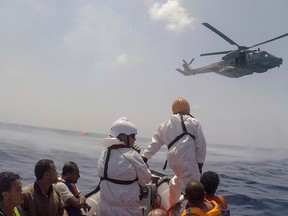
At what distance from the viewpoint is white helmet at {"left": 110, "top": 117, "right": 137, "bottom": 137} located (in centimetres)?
456

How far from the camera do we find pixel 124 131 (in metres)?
4.56

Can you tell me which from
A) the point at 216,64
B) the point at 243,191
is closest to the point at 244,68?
the point at 216,64

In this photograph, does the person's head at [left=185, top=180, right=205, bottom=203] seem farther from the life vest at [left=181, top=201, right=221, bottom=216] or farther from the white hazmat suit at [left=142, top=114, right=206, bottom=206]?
the white hazmat suit at [left=142, top=114, right=206, bottom=206]

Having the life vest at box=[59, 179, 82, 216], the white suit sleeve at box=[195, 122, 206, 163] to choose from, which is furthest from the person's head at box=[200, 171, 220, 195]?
the life vest at box=[59, 179, 82, 216]

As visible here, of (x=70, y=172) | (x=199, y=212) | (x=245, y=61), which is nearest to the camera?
(x=199, y=212)

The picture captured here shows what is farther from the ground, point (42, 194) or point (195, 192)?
point (195, 192)

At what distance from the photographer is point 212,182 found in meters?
4.43

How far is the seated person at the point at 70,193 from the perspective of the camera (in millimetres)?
4977

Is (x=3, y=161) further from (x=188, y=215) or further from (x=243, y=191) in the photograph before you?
(x=188, y=215)

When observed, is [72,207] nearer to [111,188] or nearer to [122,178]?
[111,188]

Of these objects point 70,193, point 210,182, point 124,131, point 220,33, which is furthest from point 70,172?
point 220,33

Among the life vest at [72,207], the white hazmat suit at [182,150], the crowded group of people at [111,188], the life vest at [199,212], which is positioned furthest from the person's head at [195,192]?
the life vest at [72,207]

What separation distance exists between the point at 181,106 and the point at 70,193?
8.67 feet

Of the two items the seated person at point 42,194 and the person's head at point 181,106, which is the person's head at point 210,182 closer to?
the person's head at point 181,106
